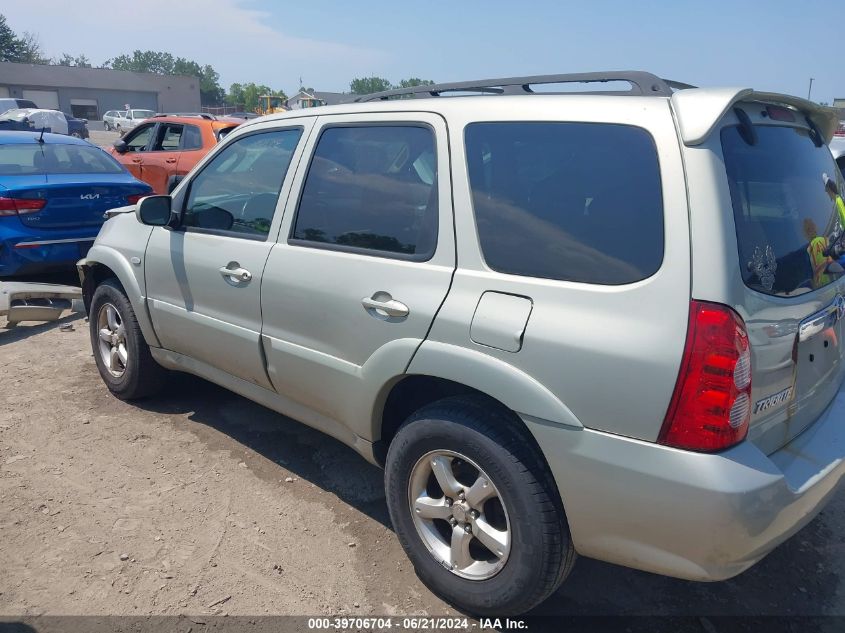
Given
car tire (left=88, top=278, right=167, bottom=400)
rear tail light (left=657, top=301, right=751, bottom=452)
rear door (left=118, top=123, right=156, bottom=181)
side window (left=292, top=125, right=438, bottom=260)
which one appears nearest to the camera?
rear tail light (left=657, top=301, right=751, bottom=452)

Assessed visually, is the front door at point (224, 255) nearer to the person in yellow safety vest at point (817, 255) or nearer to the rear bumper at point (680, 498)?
the rear bumper at point (680, 498)

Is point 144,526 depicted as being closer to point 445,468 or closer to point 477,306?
point 445,468

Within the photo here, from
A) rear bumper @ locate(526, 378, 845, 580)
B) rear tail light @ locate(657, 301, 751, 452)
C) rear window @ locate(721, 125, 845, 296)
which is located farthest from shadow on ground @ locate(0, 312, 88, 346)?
rear window @ locate(721, 125, 845, 296)

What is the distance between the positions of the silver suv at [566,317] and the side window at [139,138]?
8.81m

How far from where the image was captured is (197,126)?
1021cm

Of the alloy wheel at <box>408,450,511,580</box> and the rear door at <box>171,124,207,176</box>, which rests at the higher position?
the rear door at <box>171,124,207,176</box>

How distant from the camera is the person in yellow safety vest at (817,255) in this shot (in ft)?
7.86

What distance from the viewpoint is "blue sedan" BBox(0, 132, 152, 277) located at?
630 centimetres

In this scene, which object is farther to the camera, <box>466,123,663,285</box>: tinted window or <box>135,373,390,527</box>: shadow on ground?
<box>135,373,390,527</box>: shadow on ground

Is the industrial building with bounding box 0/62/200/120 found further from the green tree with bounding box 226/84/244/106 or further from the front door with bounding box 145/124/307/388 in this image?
the front door with bounding box 145/124/307/388

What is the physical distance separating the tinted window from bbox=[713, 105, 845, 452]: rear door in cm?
24

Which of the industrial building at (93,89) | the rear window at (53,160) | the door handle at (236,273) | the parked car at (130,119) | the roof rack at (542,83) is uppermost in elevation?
the industrial building at (93,89)

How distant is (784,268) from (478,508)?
133 centimetres

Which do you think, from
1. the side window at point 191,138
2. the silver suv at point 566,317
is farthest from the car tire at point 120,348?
the side window at point 191,138
